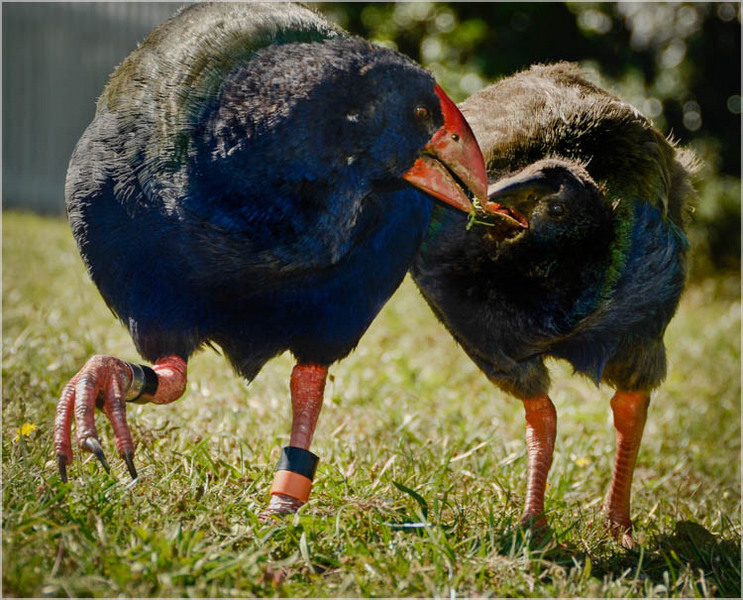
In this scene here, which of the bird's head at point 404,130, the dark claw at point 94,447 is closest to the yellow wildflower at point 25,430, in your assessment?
the dark claw at point 94,447

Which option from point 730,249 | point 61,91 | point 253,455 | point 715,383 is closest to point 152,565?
point 253,455

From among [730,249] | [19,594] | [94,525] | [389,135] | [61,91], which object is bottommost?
[19,594]

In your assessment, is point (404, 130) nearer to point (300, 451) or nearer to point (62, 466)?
point (300, 451)

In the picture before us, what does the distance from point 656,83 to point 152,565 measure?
7445 mm

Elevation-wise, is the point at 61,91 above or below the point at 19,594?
above

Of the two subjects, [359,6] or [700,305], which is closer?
[700,305]

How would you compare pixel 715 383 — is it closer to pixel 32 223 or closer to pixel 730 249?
pixel 730 249

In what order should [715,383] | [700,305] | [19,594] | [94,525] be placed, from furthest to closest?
[700,305] < [715,383] < [94,525] < [19,594]

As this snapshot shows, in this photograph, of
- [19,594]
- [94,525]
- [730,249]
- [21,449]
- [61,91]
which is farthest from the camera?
[61,91]

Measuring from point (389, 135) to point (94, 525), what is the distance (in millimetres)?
1074

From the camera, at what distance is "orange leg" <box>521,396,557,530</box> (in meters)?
2.49

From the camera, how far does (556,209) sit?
2.40 metres

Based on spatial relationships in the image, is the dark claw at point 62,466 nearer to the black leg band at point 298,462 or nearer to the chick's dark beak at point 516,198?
the black leg band at point 298,462

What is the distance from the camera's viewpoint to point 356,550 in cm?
193
